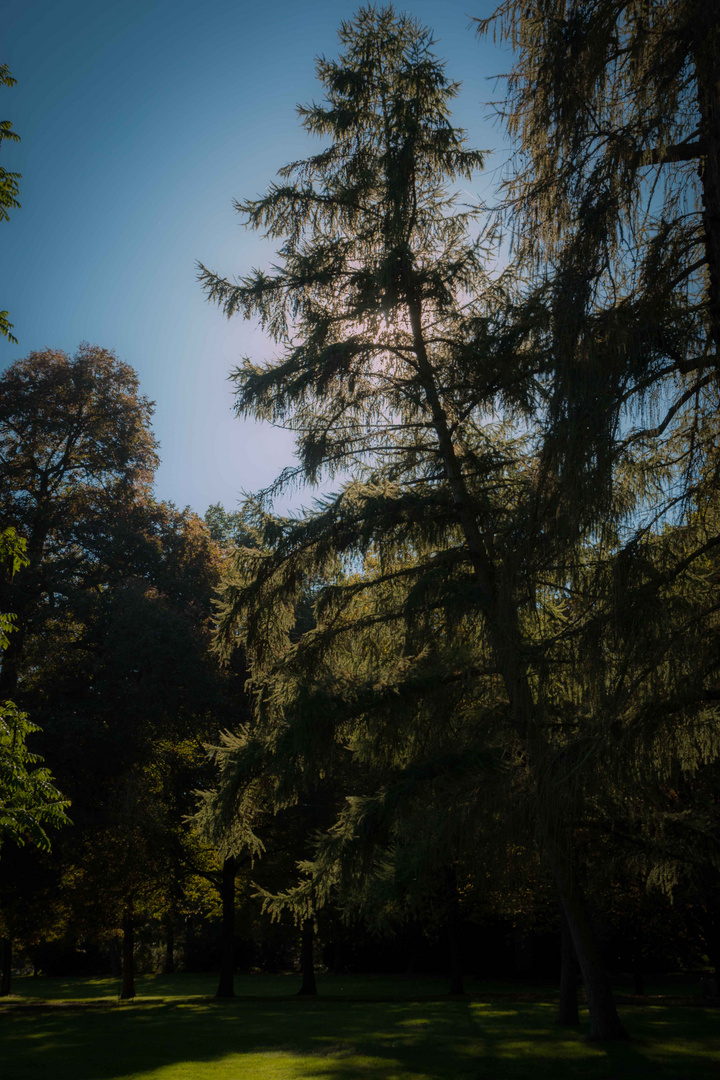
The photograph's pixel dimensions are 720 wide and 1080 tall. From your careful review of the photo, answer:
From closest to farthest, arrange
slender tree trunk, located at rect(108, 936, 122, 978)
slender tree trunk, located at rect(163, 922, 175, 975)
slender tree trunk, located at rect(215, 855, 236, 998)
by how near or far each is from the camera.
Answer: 1. slender tree trunk, located at rect(215, 855, 236, 998)
2. slender tree trunk, located at rect(163, 922, 175, 975)
3. slender tree trunk, located at rect(108, 936, 122, 978)

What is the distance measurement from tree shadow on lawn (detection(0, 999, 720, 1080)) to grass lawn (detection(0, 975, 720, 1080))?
2 centimetres

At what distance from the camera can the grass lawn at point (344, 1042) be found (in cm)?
888

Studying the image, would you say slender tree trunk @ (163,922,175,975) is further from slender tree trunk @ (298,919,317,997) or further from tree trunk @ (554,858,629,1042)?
tree trunk @ (554,858,629,1042)

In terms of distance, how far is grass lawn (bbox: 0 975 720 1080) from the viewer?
29.1ft

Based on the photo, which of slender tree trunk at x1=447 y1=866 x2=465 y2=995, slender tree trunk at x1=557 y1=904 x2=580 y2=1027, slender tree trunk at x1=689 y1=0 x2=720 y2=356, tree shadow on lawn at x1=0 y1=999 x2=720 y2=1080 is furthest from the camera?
slender tree trunk at x1=447 y1=866 x2=465 y2=995

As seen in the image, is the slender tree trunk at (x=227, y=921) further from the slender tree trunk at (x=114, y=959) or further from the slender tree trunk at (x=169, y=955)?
the slender tree trunk at (x=114, y=959)

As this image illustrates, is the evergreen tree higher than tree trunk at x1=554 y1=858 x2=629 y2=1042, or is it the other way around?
the evergreen tree

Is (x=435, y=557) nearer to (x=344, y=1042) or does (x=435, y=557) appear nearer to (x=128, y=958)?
(x=344, y=1042)

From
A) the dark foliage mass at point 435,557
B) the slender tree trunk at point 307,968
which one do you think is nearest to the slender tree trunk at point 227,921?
the dark foliage mass at point 435,557

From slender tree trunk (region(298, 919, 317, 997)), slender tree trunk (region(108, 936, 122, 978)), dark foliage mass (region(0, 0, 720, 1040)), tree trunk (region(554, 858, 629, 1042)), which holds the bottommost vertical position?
slender tree trunk (region(108, 936, 122, 978))

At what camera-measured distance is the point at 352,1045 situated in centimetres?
1140

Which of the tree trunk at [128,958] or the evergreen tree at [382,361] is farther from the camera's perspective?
the tree trunk at [128,958]

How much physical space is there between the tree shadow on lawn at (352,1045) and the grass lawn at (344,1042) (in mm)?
22

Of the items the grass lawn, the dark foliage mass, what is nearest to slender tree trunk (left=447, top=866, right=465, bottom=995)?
the dark foliage mass
